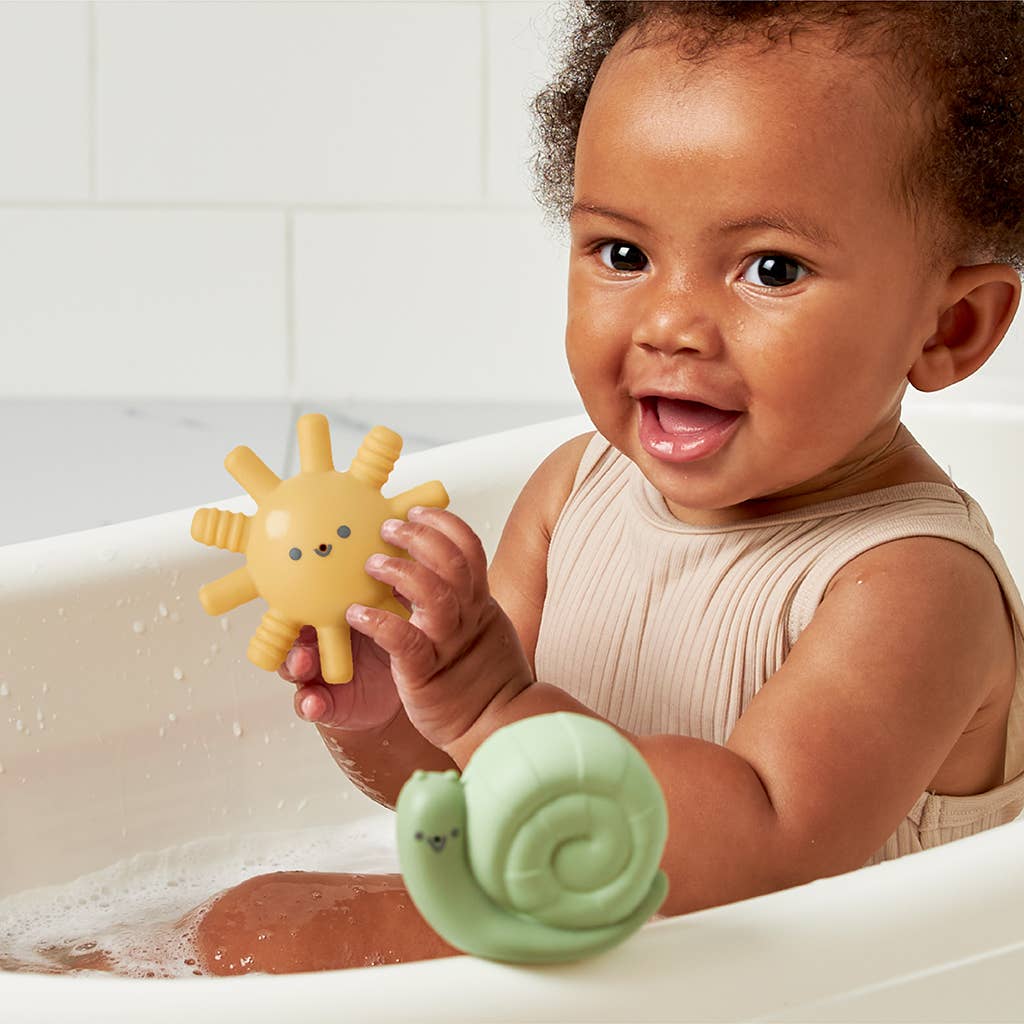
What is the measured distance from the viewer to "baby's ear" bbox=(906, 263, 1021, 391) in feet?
2.83

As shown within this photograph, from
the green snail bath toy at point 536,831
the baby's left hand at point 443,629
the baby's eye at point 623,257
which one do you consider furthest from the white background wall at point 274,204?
the green snail bath toy at point 536,831

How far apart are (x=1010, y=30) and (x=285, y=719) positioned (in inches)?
26.2

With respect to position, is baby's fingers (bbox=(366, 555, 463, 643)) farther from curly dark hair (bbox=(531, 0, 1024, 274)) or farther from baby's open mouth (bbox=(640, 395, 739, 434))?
curly dark hair (bbox=(531, 0, 1024, 274))

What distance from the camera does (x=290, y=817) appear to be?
1.24 metres

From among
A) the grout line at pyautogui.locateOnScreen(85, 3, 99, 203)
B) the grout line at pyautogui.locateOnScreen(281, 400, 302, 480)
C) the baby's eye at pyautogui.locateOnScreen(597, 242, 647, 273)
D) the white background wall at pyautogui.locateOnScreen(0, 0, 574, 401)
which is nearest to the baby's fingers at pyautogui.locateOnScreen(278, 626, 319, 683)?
the baby's eye at pyautogui.locateOnScreen(597, 242, 647, 273)

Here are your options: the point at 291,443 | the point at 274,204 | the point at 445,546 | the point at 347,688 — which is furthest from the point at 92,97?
the point at 445,546

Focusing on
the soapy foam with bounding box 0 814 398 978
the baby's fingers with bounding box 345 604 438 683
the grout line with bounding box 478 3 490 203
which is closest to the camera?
the baby's fingers with bounding box 345 604 438 683

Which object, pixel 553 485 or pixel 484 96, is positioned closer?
pixel 553 485

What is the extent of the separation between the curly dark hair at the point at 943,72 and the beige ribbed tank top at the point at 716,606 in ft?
0.45

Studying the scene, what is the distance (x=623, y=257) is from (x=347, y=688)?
250 mm

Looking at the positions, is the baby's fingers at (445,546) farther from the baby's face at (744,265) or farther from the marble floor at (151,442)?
the marble floor at (151,442)

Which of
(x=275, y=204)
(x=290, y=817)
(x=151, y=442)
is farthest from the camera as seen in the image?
(x=275, y=204)

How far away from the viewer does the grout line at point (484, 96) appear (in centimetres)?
218

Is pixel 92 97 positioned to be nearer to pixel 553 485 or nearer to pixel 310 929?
pixel 553 485
